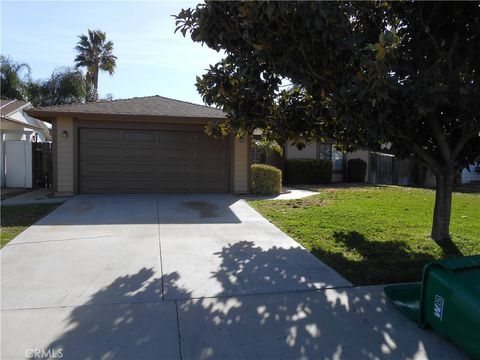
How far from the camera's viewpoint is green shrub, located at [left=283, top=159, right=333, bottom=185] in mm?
18062

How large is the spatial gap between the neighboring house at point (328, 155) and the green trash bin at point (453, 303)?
50.4 ft

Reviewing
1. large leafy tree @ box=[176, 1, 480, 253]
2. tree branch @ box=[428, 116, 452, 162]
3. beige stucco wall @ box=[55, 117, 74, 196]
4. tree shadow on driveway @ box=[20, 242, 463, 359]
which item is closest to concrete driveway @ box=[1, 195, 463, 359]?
tree shadow on driveway @ box=[20, 242, 463, 359]

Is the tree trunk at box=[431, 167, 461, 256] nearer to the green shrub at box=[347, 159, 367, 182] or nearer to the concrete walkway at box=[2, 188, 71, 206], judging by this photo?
the concrete walkway at box=[2, 188, 71, 206]

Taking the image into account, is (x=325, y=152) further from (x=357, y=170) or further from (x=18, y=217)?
(x=18, y=217)

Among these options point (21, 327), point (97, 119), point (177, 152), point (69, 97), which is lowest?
point (21, 327)

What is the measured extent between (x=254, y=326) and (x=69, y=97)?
30.4 m

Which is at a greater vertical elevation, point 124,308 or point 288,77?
point 288,77

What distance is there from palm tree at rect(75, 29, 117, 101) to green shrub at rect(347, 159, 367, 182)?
72.9 feet

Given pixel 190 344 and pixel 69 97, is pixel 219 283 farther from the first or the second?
pixel 69 97

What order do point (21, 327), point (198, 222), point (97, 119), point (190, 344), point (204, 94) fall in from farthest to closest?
1. point (97, 119)
2. point (198, 222)
3. point (204, 94)
4. point (21, 327)
5. point (190, 344)

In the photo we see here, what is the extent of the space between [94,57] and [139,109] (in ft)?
77.4

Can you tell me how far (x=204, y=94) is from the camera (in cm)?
674

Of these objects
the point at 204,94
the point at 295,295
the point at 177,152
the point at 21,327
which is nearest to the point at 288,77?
the point at 204,94

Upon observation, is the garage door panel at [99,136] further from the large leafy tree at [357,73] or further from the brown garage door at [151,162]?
the large leafy tree at [357,73]
